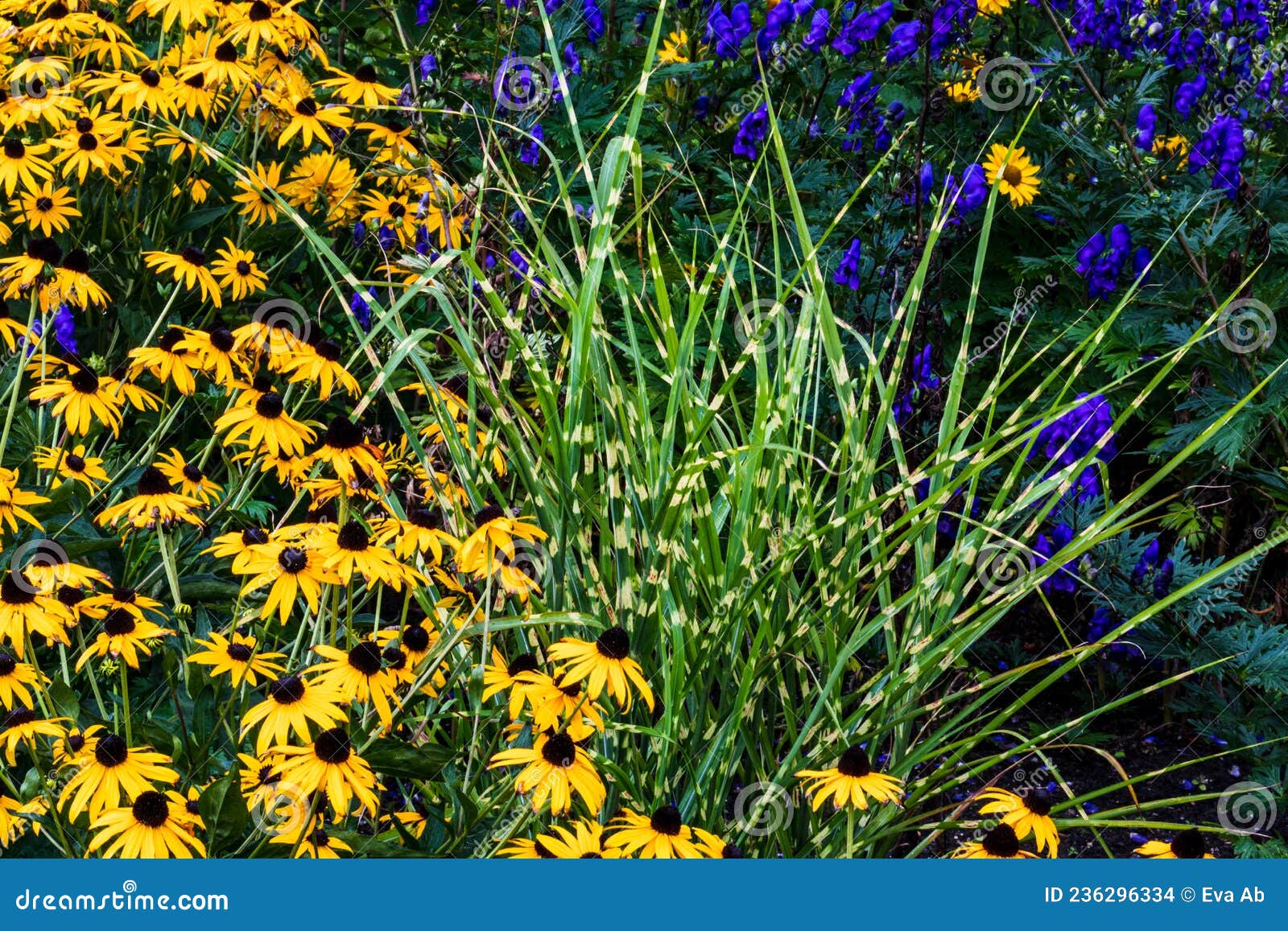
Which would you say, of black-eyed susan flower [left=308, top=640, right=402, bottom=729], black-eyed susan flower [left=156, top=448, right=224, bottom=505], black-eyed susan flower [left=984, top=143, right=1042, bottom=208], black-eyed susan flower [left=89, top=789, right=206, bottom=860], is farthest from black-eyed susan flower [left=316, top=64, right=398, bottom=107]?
black-eyed susan flower [left=89, top=789, right=206, bottom=860]

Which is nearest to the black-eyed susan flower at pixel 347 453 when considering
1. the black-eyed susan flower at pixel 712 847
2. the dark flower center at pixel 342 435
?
the dark flower center at pixel 342 435

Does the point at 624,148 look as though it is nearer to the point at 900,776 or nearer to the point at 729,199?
the point at 900,776

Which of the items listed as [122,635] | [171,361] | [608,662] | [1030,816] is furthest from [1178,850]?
[171,361]

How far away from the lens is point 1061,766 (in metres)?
3.29

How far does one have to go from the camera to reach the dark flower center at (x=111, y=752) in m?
1.89

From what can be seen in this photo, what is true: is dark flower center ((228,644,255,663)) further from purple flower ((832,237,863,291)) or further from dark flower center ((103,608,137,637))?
purple flower ((832,237,863,291))

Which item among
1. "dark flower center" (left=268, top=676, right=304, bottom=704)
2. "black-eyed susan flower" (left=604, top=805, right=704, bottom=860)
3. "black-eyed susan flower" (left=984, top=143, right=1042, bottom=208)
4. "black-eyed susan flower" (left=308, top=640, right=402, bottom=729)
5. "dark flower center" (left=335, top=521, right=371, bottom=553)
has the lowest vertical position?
"black-eyed susan flower" (left=604, top=805, right=704, bottom=860)

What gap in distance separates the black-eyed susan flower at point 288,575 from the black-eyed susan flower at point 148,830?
319 mm

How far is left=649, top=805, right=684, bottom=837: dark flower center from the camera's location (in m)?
1.90

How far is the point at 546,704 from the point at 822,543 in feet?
3.14

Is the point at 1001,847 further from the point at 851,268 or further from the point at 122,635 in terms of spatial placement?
the point at 851,268

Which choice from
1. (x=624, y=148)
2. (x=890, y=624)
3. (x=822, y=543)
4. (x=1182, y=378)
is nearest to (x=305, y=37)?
(x=624, y=148)

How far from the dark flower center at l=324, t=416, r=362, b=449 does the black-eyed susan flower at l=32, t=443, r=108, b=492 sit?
657mm

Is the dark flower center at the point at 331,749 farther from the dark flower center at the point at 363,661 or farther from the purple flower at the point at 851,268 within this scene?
the purple flower at the point at 851,268
